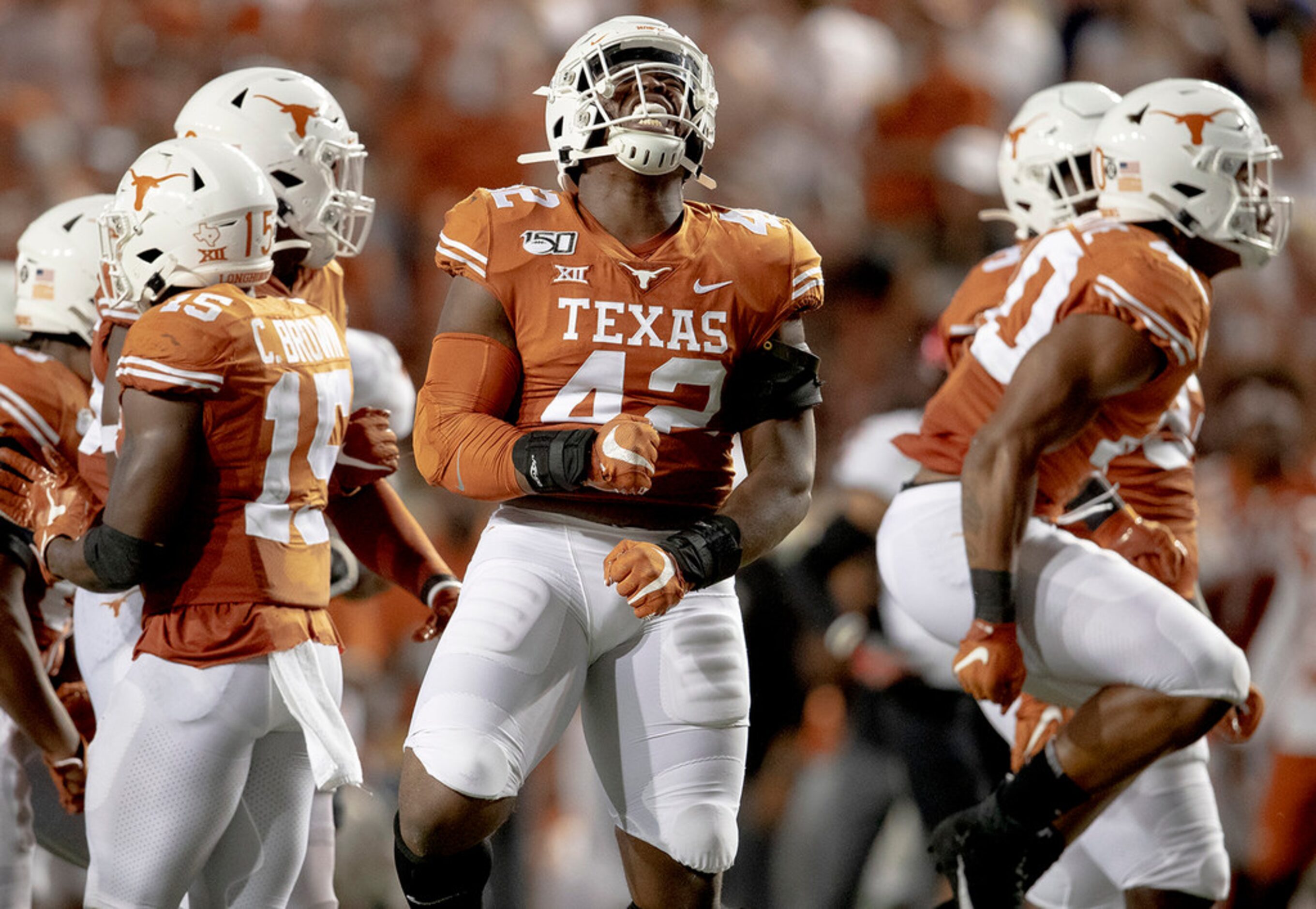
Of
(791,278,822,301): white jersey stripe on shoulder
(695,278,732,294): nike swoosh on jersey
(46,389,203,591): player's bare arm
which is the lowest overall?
(46,389,203,591): player's bare arm

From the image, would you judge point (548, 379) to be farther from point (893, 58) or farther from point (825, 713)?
point (893, 58)

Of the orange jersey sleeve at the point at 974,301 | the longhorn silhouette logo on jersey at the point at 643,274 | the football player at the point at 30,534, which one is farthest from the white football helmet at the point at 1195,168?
the football player at the point at 30,534

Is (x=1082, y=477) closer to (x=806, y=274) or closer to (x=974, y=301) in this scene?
(x=974, y=301)

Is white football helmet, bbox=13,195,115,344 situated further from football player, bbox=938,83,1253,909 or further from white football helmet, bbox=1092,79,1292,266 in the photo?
white football helmet, bbox=1092,79,1292,266

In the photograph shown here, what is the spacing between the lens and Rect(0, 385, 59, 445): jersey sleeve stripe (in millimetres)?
3393

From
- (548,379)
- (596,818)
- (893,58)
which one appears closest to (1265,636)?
(596,818)

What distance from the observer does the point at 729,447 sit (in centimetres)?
294

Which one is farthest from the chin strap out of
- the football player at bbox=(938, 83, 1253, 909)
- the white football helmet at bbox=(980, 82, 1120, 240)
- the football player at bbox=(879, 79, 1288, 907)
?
the white football helmet at bbox=(980, 82, 1120, 240)

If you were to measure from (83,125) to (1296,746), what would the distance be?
6018 millimetres

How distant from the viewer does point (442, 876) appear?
2.70 m

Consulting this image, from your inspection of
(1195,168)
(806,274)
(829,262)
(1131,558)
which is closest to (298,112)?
(806,274)

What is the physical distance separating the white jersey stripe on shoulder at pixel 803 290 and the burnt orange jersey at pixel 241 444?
88cm

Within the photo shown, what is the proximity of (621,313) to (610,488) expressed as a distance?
330mm

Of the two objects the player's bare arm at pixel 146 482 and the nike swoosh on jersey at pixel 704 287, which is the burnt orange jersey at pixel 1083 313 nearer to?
the nike swoosh on jersey at pixel 704 287
